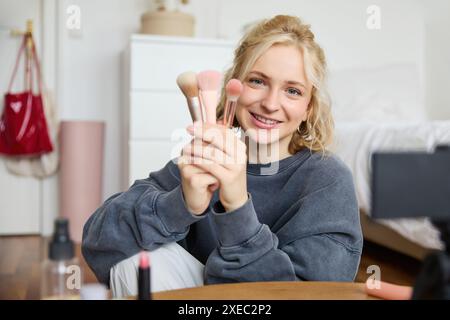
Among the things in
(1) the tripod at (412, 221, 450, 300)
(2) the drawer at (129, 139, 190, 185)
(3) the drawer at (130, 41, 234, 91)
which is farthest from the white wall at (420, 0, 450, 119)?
(1) the tripod at (412, 221, 450, 300)

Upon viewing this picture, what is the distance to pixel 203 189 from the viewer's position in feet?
1.90

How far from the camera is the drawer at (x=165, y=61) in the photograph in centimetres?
237

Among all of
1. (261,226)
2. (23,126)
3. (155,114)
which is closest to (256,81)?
(261,226)

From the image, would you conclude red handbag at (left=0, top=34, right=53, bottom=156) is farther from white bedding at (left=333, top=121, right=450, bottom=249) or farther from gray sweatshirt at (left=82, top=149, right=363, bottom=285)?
gray sweatshirt at (left=82, top=149, right=363, bottom=285)

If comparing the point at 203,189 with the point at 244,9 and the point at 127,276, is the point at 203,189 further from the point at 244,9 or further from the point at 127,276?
the point at 244,9

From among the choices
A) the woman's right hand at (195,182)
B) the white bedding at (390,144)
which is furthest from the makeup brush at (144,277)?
the white bedding at (390,144)

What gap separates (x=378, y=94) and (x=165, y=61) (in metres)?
1.07

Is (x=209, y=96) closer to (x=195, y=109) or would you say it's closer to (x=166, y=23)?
(x=195, y=109)

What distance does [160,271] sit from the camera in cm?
75

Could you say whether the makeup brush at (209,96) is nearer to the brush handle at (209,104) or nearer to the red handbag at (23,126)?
the brush handle at (209,104)

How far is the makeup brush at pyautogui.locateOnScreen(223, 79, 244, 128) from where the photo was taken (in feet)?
1.76

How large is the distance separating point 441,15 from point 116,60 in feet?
6.04

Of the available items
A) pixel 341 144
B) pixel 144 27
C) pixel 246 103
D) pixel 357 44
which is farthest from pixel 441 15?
pixel 246 103

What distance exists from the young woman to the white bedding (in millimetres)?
628
